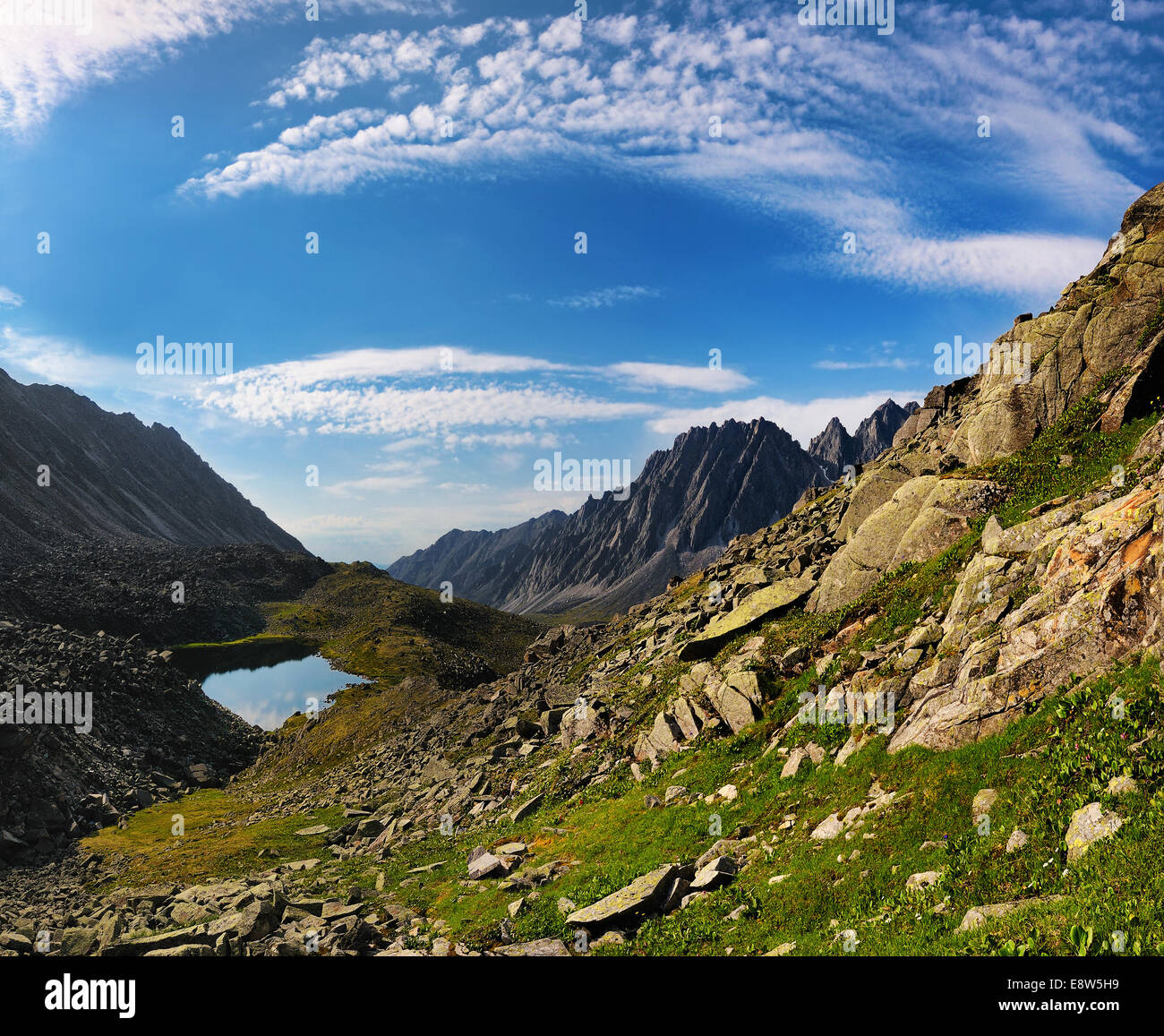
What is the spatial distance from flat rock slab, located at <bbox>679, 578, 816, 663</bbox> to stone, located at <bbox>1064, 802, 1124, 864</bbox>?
2354 cm

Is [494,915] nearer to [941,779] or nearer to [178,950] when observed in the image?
[178,950]

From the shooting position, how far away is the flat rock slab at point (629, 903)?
1716cm

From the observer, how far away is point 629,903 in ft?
56.9

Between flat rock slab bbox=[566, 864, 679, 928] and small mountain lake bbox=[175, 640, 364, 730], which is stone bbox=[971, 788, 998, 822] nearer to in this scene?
flat rock slab bbox=[566, 864, 679, 928]

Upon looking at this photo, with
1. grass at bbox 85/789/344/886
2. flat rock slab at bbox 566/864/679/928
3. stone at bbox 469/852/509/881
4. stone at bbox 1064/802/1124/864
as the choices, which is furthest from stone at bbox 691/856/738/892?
grass at bbox 85/789/344/886

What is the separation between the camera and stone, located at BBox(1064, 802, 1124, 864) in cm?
1066

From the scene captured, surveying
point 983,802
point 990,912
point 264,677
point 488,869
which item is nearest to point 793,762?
point 983,802

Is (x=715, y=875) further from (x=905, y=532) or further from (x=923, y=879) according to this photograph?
(x=905, y=532)

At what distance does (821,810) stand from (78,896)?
131ft

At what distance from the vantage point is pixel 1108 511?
16.8 m

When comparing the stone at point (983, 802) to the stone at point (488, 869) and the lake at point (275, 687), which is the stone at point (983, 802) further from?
the lake at point (275, 687)

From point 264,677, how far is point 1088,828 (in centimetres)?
14340

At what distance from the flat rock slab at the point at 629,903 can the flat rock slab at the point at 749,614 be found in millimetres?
18473
